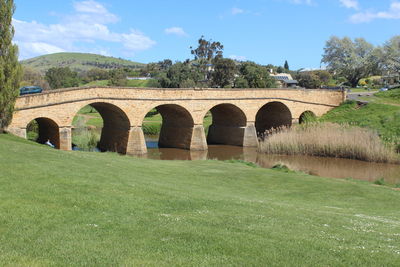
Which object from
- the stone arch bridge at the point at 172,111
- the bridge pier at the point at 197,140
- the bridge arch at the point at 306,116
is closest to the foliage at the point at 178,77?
the stone arch bridge at the point at 172,111

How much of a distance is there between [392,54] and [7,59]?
234ft

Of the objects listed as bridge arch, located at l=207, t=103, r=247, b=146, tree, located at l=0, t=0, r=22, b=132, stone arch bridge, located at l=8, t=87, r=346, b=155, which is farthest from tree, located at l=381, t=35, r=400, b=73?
tree, located at l=0, t=0, r=22, b=132

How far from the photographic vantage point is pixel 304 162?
34.9 m

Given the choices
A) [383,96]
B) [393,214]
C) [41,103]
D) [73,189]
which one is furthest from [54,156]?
[383,96]

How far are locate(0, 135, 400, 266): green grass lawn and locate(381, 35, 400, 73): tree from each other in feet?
233

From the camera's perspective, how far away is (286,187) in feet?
59.9

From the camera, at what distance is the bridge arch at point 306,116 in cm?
4869

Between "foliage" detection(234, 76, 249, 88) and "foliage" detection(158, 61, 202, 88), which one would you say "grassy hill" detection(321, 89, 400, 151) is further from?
"foliage" detection(158, 61, 202, 88)

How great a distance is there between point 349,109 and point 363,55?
4095 centimetres

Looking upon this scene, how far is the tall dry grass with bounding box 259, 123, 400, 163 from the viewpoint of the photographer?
33812 millimetres

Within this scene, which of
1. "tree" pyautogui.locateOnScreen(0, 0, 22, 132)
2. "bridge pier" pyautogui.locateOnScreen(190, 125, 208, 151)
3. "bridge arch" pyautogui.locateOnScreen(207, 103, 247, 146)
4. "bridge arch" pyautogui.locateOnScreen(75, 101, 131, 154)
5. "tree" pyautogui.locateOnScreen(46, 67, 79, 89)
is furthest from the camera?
"tree" pyautogui.locateOnScreen(46, 67, 79, 89)

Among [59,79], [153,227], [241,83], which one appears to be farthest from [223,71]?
[153,227]

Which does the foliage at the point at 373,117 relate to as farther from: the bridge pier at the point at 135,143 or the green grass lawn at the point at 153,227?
the green grass lawn at the point at 153,227

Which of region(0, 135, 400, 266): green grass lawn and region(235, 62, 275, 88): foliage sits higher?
region(235, 62, 275, 88): foliage
